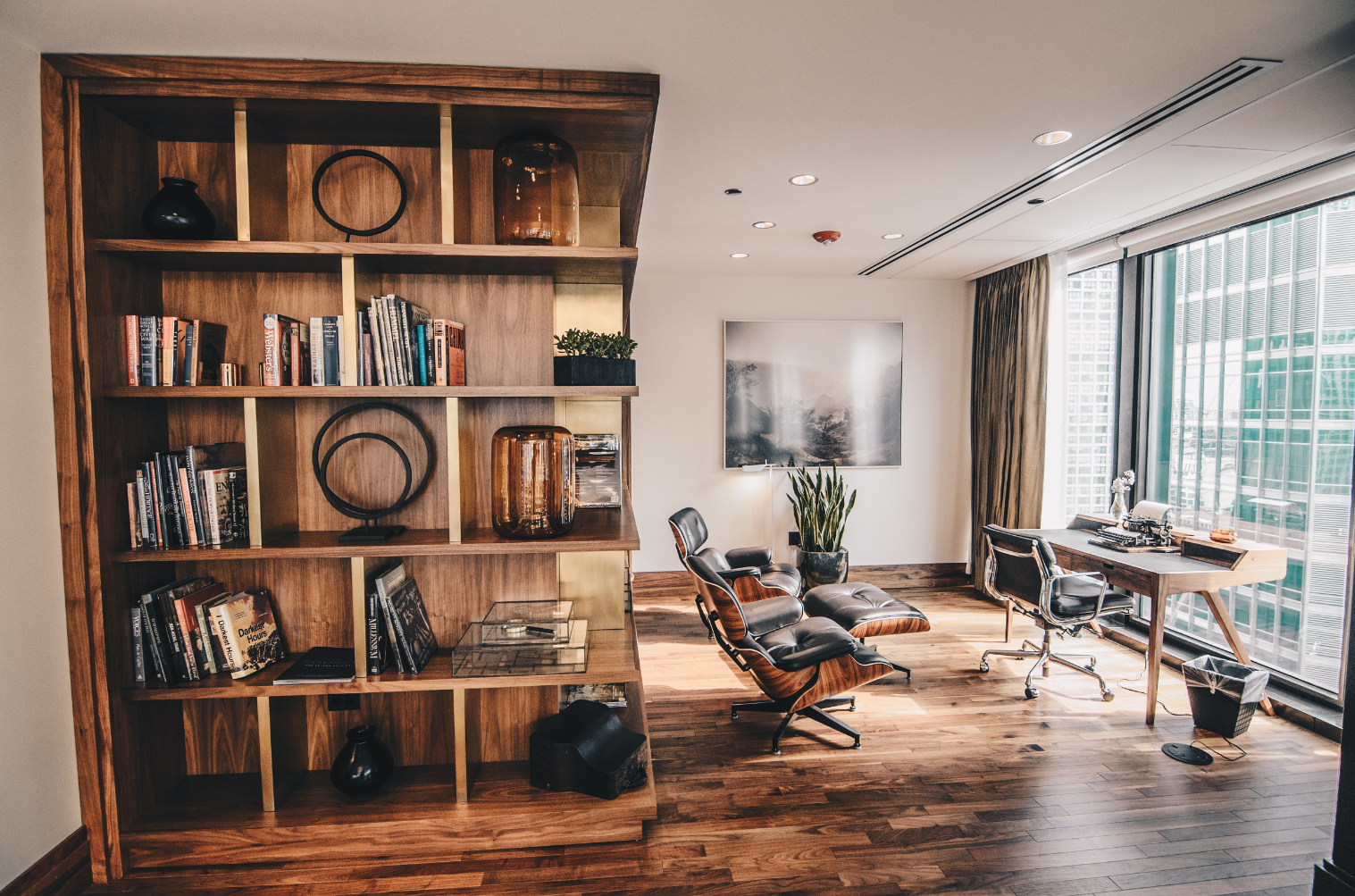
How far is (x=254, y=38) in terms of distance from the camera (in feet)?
5.90

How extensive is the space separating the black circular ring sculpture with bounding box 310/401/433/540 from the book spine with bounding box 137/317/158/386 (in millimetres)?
492

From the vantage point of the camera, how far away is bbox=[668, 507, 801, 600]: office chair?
395 cm

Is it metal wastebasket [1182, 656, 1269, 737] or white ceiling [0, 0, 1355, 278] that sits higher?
white ceiling [0, 0, 1355, 278]

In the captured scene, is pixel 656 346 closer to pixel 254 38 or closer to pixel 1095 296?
pixel 1095 296

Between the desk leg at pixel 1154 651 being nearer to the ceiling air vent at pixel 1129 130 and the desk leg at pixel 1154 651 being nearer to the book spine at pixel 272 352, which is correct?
the ceiling air vent at pixel 1129 130

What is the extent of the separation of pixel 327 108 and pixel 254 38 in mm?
232

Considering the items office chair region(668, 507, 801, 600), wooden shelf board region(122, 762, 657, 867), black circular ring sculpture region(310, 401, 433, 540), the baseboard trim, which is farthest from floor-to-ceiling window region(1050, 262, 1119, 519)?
the baseboard trim

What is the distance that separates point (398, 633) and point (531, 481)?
67 centimetres

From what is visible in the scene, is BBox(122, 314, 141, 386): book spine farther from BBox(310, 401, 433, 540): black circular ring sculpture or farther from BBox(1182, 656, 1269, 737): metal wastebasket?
BBox(1182, 656, 1269, 737): metal wastebasket

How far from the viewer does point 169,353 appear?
202 cm

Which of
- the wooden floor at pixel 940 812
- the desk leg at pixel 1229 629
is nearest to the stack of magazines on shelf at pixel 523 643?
the wooden floor at pixel 940 812

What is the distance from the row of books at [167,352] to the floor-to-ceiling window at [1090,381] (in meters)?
4.85

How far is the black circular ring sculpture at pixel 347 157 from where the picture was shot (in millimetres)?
2064

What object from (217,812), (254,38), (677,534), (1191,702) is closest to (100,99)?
(254,38)
